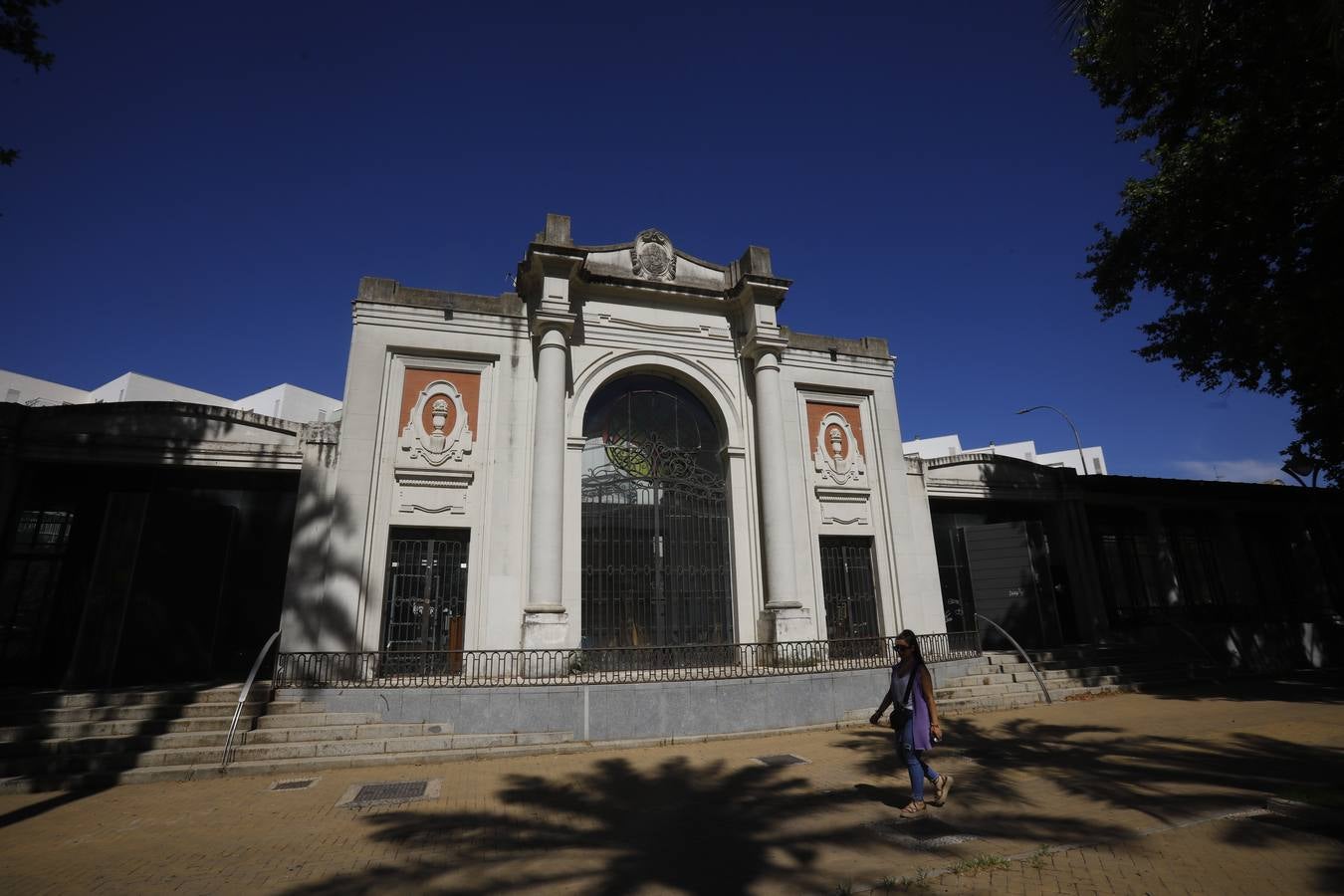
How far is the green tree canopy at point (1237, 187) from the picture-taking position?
935 cm

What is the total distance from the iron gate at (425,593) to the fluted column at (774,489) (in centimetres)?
616

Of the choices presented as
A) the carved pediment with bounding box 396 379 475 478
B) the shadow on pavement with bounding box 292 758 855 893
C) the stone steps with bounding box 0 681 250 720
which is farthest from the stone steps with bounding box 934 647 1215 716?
the stone steps with bounding box 0 681 250 720

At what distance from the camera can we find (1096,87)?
1334 centimetres

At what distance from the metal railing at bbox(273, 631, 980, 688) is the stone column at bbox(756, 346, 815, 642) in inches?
20.5

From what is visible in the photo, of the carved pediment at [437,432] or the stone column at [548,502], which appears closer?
the stone column at [548,502]

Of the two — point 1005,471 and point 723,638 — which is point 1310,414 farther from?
point 723,638

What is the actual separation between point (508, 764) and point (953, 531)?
13750 millimetres

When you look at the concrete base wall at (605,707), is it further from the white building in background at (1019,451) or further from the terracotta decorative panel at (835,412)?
the white building in background at (1019,451)

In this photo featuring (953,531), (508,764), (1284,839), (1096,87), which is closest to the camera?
(1284,839)

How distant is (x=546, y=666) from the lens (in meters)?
11.0

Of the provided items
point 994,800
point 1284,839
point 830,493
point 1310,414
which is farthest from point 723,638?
point 1310,414

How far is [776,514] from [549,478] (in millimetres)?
4810

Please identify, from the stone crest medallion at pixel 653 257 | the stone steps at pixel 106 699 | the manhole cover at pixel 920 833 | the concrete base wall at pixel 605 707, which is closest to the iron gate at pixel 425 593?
the concrete base wall at pixel 605 707

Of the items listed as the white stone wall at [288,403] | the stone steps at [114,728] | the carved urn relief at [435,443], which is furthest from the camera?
the white stone wall at [288,403]
